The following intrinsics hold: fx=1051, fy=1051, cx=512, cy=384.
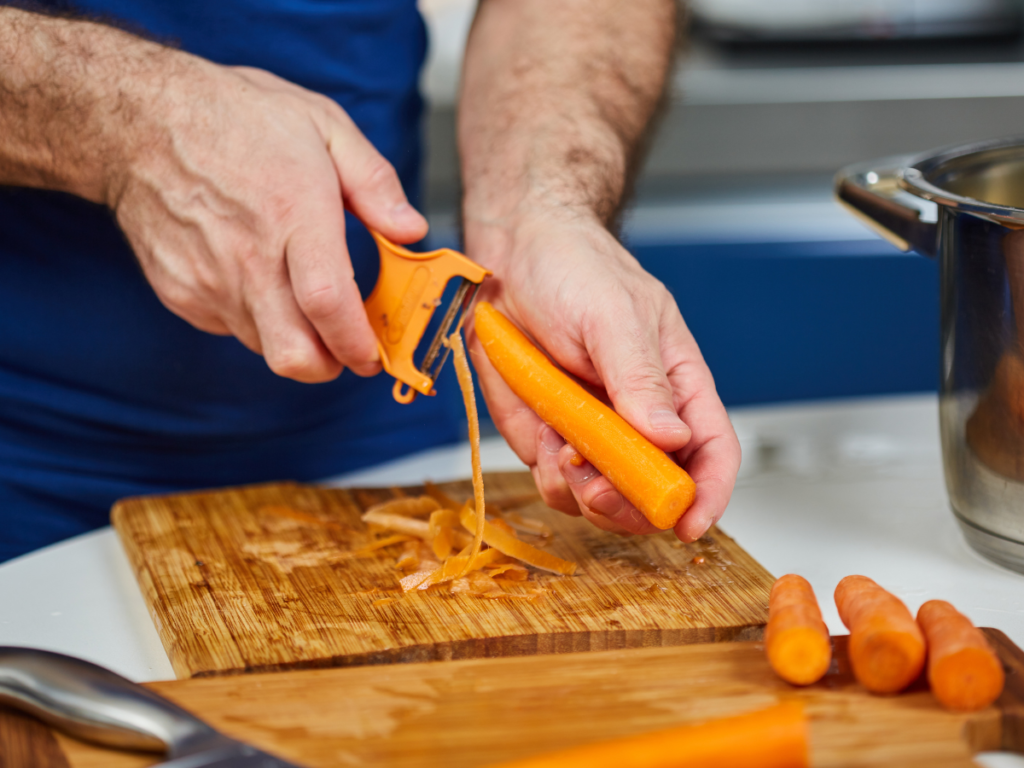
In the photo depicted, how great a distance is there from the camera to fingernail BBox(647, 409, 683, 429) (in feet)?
3.00

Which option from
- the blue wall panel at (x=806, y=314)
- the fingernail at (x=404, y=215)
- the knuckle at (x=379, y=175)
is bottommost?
the blue wall panel at (x=806, y=314)

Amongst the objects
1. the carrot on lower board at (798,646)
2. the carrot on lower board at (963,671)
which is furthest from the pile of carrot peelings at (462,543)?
the carrot on lower board at (963,671)

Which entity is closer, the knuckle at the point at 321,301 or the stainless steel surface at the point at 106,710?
the stainless steel surface at the point at 106,710

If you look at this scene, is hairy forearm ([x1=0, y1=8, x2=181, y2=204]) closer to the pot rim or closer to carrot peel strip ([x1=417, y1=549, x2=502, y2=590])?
carrot peel strip ([x1=417, y1=549, x2=502, y2=590])

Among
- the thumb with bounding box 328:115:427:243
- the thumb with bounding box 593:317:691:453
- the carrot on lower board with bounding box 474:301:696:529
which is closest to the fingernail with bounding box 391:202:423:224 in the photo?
the thumb with bounding box 328:115:427:243

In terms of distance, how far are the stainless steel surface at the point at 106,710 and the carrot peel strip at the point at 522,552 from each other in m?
0.38

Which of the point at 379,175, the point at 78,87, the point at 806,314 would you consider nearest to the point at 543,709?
the point at 379,175

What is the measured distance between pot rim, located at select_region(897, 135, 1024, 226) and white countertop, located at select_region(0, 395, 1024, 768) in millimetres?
345

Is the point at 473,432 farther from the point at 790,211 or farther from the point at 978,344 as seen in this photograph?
the point at 790,211

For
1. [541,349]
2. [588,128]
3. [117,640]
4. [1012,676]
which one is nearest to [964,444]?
[1012,676]

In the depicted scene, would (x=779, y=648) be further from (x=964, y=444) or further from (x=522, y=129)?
(x=522, y=129)

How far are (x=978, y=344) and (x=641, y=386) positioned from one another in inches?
11.7

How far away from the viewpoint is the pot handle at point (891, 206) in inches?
41.7

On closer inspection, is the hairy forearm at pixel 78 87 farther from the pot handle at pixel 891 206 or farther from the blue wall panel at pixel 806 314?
the blue wall panel at pixel 806 314
